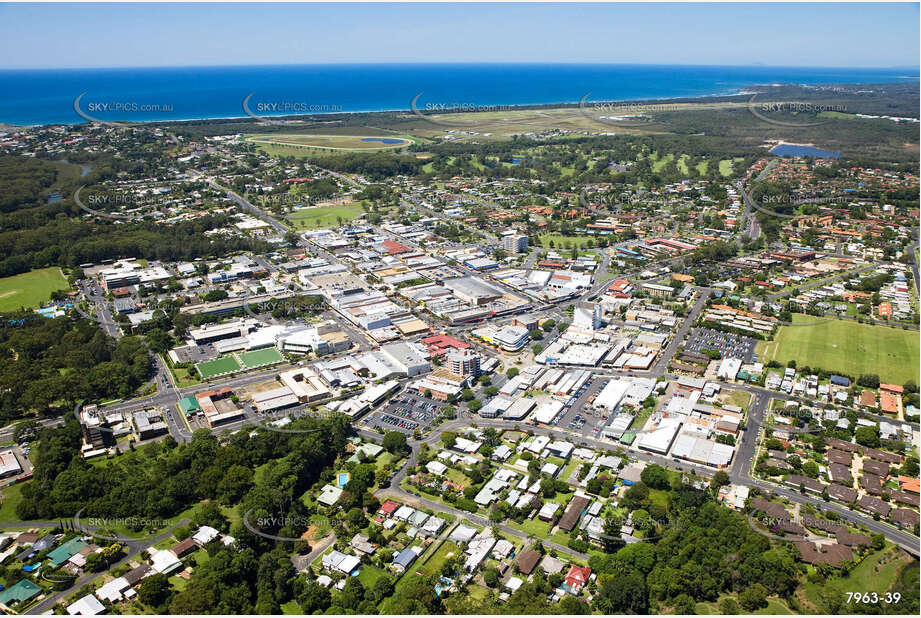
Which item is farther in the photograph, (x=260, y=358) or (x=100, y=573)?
(x=260, y=358)

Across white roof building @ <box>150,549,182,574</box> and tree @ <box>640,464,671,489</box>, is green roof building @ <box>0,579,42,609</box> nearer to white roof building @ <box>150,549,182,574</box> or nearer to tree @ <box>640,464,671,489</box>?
white roof building @ <box>150,549,182,574</box>

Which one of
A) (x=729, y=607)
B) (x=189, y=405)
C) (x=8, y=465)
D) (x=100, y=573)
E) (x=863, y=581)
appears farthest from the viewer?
(x=189, y=405)

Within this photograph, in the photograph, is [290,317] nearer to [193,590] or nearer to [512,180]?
[193,590]

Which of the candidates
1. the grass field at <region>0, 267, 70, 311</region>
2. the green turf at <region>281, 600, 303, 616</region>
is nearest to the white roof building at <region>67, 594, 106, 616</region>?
the green turf at <region>281, 600, 303, 616</region>

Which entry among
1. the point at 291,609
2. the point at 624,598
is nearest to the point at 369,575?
the point at 291,609

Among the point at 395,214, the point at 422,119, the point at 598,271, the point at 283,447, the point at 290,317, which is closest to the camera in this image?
the point at 283,447

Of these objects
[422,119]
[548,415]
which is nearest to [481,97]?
[422,119]

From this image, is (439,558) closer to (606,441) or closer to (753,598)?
(753,598)
